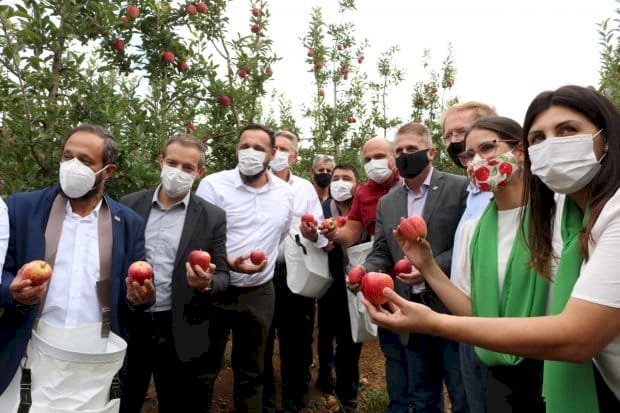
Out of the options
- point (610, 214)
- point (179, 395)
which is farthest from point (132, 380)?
point (610, 214)

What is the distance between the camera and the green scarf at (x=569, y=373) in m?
1.42

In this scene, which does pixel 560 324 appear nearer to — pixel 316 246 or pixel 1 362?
pixel 1 362

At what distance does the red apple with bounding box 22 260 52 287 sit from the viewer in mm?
1948

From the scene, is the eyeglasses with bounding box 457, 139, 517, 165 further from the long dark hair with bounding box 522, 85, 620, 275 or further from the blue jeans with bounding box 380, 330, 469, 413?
the blue jeans with bounding box 380, 330, 469, 413

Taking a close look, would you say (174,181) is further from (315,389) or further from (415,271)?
(315,389)

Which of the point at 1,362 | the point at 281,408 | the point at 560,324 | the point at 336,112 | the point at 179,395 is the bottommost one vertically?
the point at 281,408

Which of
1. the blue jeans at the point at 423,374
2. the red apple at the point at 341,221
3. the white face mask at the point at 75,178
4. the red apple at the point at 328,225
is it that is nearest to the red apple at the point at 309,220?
the red apple at the point at 328,225

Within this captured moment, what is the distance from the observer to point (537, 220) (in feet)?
5.80

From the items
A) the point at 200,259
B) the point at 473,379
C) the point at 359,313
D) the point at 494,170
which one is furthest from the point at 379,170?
the point at 473,379

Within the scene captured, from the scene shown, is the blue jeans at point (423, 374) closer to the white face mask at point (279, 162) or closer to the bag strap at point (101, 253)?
the bag strap at point (101, 253)

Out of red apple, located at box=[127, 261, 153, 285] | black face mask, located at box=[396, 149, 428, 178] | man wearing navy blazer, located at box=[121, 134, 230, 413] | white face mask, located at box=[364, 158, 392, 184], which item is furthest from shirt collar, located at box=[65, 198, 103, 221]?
white face mask, located at box=[364, 158, 392, 184]

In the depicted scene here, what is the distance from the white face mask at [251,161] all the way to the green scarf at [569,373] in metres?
2.49

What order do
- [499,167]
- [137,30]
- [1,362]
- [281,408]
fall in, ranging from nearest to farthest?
[1,362] < [499,167] < [281,408] < [137,30]

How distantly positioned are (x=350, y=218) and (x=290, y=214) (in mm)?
498
